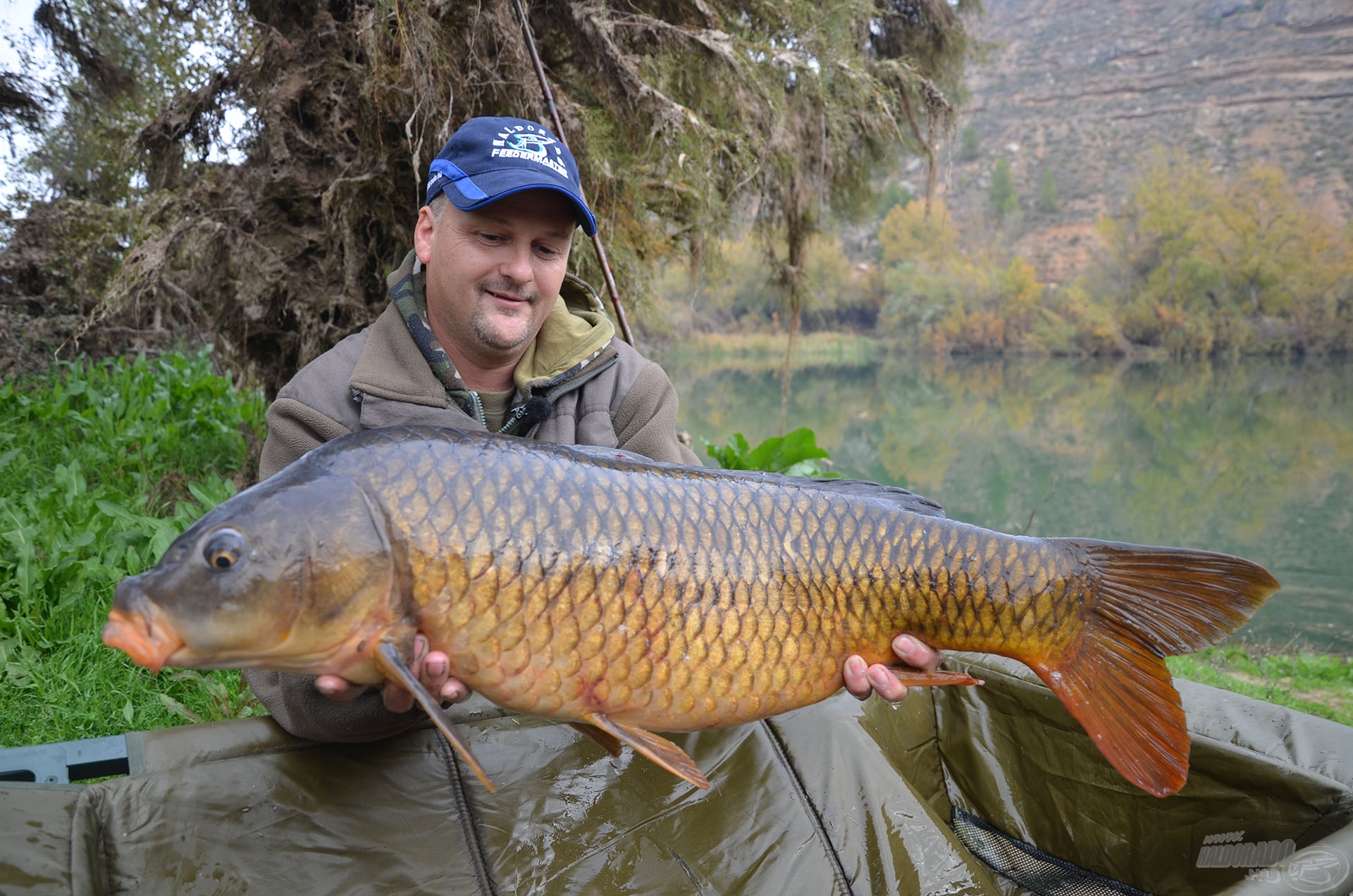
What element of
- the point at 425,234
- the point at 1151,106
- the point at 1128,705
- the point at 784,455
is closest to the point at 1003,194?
the point at 1151,106

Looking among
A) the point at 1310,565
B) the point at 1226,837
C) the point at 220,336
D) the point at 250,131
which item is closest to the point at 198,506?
the point at 220,336

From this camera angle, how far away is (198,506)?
300cm

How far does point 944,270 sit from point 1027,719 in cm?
3424

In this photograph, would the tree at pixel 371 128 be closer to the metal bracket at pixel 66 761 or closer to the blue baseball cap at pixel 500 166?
A: the blue baseball cap at pixel 500 166

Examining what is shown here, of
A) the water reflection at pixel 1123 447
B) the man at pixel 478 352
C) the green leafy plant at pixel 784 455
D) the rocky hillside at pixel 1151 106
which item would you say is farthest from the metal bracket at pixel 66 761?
the rocky hillside at pixel 1151 106

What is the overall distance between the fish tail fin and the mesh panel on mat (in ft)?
2.16

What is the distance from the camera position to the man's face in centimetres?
173

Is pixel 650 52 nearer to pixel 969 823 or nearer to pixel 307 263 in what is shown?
pixel 307 263

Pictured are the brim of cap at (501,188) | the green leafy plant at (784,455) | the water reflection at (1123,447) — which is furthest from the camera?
the water reflection at (1123,447)

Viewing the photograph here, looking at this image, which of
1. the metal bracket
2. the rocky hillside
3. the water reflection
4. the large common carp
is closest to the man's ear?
the large common carp

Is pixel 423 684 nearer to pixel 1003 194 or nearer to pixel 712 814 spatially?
pixel 712 814

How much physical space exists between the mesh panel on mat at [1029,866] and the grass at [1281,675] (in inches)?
69.3

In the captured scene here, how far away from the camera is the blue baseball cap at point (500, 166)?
64.9 inches

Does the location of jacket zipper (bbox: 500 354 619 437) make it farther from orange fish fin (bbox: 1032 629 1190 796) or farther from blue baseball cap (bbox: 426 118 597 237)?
orange fish fin (bbox: 1032 629 1190 796)
